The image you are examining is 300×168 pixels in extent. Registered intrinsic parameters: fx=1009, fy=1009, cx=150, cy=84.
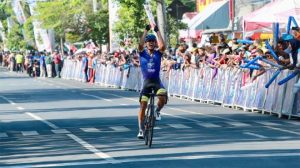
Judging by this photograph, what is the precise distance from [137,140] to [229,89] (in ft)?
38.2

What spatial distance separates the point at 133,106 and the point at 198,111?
3.34 meters

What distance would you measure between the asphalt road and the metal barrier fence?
1.61ft

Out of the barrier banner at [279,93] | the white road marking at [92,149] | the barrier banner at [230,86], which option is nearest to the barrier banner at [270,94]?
the barrier banner at [279,93]

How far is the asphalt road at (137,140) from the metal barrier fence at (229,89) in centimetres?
49

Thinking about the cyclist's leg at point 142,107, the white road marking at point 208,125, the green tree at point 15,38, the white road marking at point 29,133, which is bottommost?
the white road marking at point 29,133

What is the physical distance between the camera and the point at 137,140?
1827 centimetres

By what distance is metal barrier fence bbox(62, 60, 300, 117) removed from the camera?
80.6 feet

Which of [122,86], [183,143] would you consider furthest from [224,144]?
[122,86]

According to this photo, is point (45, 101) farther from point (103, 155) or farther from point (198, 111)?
point (103, 155)

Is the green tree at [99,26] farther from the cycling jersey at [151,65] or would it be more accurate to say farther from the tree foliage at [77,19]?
the cycling jersey at [151,65]

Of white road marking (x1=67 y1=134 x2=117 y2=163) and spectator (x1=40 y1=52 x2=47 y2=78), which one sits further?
spectator (x1=40 y1=52 x2=47 y2=78)

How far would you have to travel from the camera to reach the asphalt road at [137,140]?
14.6m

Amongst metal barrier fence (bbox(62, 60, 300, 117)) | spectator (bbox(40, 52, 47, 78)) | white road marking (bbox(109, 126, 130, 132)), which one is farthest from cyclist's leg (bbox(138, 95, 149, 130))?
spectator (bbox(40, 52, 47, 78))

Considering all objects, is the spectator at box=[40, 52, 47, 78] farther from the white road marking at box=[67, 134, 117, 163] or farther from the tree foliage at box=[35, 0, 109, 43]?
the white road marking at box=[67, 134, 117, 163]
